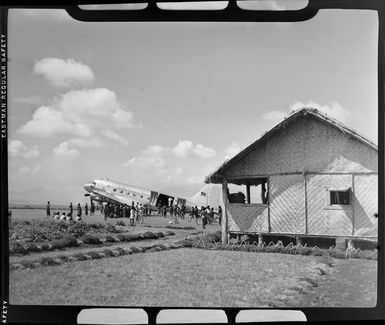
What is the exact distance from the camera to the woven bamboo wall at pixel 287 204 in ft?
15.9

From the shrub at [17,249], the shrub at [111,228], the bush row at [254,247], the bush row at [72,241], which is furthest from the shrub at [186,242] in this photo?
the shrub at [17,249]

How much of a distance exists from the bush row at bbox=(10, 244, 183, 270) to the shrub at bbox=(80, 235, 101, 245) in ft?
0.29

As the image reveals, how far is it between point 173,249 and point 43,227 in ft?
3.81

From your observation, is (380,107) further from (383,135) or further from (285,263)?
(285,263)

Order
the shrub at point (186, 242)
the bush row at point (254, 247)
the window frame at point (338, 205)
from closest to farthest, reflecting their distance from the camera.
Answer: the window frame at point (338, 205)
the bush row at point (254, 247)
the shrub at point (186, 242)

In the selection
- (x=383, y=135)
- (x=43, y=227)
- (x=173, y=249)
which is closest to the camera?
(x=383, y=135)

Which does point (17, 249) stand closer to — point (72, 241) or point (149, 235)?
point (72, 241)

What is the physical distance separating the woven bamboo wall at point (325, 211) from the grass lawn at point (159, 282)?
1.20 ft

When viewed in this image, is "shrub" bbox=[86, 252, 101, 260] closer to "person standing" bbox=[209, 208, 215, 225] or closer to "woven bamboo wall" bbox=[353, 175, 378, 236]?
"person standing" bbox=[209, 208, 215, 225]

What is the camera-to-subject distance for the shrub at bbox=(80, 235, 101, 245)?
14.7 ft

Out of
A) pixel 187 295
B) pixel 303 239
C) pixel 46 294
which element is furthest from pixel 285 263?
pixel 46 294

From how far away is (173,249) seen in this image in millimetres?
4703

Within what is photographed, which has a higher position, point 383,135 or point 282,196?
point 383,135

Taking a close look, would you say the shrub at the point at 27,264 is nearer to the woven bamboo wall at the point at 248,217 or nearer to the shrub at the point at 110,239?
the shrub at the point at 110,239
